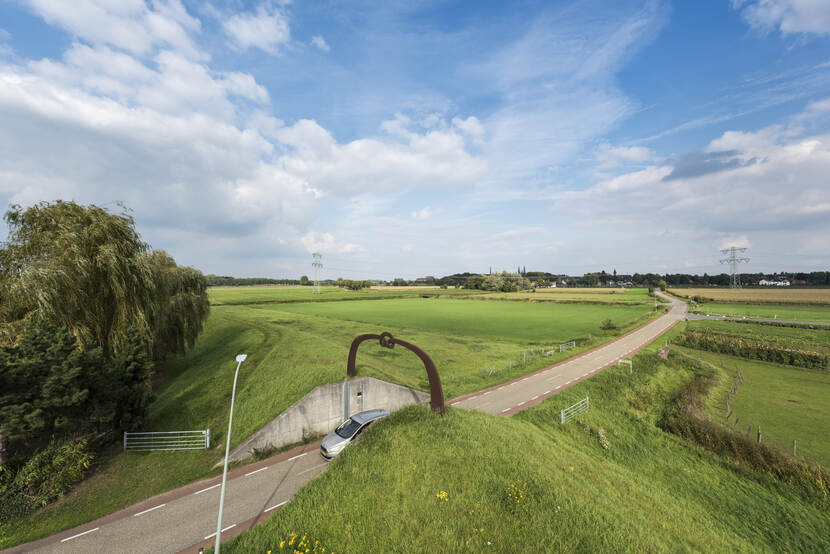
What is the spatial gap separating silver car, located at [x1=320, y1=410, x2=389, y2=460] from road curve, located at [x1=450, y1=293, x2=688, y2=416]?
28.0ft

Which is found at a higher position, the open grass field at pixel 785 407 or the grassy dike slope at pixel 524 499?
the grassy dike slope at pixel 524 499

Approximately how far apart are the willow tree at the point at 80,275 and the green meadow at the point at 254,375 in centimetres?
667

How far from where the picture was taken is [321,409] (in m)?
19.0

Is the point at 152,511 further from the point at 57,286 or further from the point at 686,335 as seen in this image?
the point at 686,335

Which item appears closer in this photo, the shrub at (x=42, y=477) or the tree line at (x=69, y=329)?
the shrub at (x=42, y=477)

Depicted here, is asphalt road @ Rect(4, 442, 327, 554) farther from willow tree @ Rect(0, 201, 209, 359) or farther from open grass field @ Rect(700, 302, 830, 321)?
open grass field @ Rect(700, 302, 830, 321)

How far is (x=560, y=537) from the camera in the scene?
9.41m

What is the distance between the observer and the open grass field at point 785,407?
68.6 ft

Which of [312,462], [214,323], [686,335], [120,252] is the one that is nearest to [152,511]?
[312,462]

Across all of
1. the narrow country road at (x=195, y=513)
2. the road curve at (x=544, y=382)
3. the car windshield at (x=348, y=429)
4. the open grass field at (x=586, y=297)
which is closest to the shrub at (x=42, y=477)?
the narrow country road at (x=195, y=513)

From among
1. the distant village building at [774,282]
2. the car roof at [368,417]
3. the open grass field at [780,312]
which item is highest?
the distant village building at [774,282]

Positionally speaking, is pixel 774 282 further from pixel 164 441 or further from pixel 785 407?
pixel 164 441

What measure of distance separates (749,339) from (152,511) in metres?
70.9

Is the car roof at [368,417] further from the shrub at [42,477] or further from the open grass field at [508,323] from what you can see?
the open grass field at [508,323]
